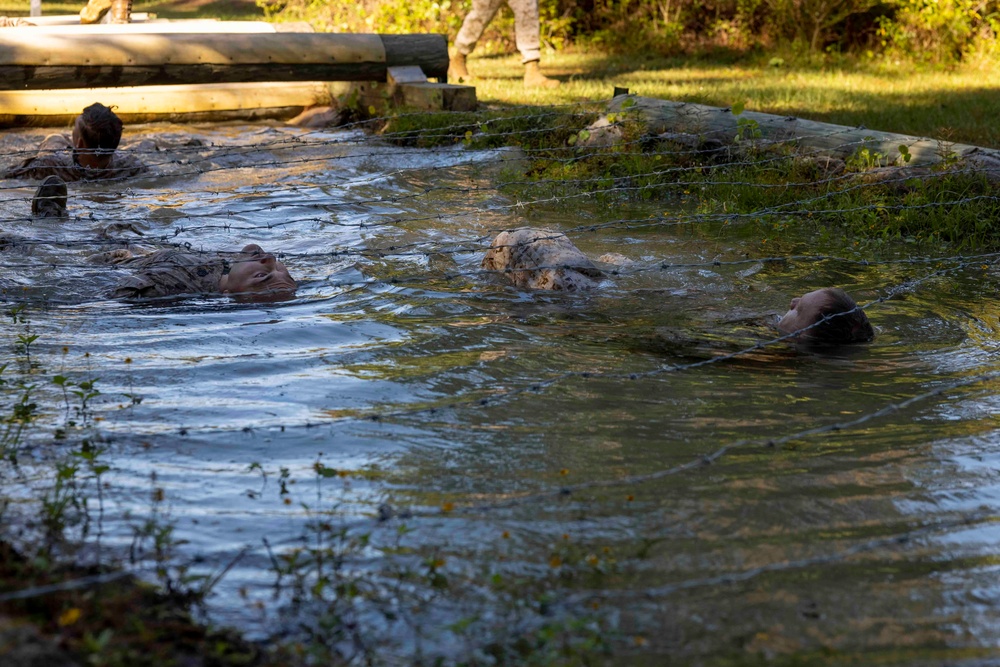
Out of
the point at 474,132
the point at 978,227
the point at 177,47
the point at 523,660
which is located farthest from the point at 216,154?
the point at 523,660

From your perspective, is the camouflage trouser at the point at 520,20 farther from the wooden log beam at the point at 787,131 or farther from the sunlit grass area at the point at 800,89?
the wooden log beam at the point at 787,131

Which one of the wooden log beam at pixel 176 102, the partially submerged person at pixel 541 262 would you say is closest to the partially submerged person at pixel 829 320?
the partially submerged person at pixel 541 262

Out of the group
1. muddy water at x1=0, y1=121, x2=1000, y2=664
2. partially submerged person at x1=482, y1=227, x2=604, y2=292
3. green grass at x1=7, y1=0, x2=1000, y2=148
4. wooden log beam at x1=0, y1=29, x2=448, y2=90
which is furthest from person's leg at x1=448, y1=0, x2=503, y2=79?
partially submerged person at x1=482, y1=227, x2=604, y2=292

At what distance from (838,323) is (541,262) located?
1.80 m

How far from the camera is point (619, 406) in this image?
4.27 meters

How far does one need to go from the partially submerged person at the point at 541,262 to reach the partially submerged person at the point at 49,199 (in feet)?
10.2

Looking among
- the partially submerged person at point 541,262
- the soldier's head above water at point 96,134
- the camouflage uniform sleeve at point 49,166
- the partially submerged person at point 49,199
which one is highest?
the soldier's head above water at point 96,134

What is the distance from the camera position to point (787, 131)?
8.54 metres

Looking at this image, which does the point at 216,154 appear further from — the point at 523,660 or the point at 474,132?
the point at 523,660

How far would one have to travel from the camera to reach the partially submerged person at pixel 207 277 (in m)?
5.77

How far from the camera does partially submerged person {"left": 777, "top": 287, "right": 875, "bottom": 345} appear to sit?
5191mm

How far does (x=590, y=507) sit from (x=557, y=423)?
75 centimetres

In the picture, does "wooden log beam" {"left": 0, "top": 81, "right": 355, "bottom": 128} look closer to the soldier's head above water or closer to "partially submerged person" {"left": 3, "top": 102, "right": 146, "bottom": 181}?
"partially submerged person" {"left": 3, "top": 102, "right": 146, "bottom": 181}

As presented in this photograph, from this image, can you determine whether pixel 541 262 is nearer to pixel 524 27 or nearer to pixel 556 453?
pixel 556 453
